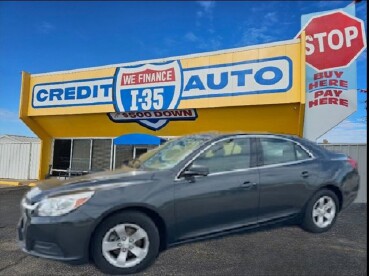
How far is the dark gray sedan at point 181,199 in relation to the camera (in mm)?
3121

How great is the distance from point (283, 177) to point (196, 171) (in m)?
1.23

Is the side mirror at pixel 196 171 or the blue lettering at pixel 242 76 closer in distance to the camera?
the side mirror at pixel 196 171

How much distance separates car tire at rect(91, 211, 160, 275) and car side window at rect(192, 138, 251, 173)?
89 centimetres

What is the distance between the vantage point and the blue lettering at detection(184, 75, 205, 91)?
36.0ft

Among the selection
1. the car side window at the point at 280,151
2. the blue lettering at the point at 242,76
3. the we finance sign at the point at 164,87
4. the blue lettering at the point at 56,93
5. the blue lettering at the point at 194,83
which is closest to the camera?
the car side window at the point at 280,151

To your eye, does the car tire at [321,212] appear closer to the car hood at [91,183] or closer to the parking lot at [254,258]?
the parking lot at [254,258]

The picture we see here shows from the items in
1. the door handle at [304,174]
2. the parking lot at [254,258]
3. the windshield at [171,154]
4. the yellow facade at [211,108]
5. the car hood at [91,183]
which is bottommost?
the parking lot at [254,258]

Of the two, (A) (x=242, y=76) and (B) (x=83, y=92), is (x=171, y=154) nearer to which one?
(A) (x=242, y=76)

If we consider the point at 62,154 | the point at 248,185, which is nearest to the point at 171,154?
the point at 248,185

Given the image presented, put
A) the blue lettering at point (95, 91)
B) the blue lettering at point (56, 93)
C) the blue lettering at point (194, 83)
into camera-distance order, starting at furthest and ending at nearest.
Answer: the blue lettering at point (56, 93) < the blue lettering at point (95, 91) < the blue lettering at point (194, 83)

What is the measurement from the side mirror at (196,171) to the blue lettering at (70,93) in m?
11.0

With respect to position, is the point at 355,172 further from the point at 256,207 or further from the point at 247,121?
the point at 247,121

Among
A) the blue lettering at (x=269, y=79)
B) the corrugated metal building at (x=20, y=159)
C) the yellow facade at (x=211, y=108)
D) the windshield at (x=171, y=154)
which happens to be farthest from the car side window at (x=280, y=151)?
the corrugated metal building at (x=20, y=159)

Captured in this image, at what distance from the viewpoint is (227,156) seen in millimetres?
3836
